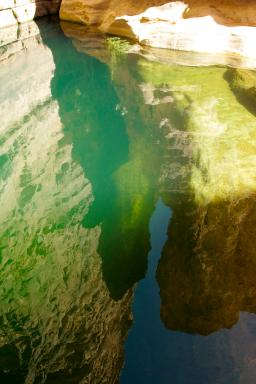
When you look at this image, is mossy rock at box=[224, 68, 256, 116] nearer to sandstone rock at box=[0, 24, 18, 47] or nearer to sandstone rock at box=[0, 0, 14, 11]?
sandstone rock at box=[0, 24, 18, 47]

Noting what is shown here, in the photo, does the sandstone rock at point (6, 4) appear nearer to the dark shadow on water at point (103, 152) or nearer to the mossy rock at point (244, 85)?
the dark shadow on water at point (103, 152)

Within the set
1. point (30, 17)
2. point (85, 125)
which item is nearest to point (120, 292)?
point (85, 125)

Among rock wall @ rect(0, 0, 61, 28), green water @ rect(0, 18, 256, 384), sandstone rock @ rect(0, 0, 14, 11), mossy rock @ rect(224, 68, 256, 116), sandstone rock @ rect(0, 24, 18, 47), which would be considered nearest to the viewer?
green water @ rect(0, 18, 256, 384)

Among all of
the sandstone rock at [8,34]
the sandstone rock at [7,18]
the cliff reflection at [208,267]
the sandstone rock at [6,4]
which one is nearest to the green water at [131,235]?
the cliff reflection at [208,267]

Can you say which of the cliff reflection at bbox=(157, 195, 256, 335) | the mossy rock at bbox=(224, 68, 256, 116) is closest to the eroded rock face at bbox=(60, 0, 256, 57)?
the mossy rock at bbox=(224, 68, 256, 116)

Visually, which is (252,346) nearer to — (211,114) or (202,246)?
(202,246)

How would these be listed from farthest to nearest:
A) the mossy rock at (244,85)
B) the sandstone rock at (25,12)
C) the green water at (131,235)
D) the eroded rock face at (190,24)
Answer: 1. the sandstone rock at (25,12)
2. the eroded rock face at (190,24)
3. the mossy rock at (244,85)
4. the green water at (131,235)
